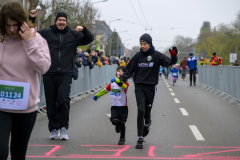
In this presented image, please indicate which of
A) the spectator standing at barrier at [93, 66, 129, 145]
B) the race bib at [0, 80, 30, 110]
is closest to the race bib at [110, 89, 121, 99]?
the spectator standing at barrier at [93, 66, 129, 145]

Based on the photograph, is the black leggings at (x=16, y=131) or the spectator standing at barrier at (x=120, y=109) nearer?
the black leggings at (x=16, y=131)

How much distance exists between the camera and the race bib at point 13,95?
3076 mm

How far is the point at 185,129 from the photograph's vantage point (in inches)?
300

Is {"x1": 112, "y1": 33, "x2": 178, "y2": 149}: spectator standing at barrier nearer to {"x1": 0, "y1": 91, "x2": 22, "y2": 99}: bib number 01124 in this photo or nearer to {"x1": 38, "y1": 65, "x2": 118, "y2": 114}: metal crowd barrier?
{"x1": 0, "y1": 91, "x2": 22, "y2": 99}: bib number 01124

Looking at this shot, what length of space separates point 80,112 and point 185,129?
138 inches

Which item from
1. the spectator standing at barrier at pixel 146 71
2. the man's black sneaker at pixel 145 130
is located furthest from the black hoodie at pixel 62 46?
the man's black sneaker at pixel 145 130

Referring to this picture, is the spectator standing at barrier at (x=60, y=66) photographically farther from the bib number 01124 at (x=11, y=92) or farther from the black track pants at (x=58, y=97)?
the bib number 01124 at (x=11, y=92)

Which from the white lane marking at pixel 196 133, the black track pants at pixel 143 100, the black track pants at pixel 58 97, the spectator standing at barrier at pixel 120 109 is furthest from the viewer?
the white lane marking at pixel 196 133

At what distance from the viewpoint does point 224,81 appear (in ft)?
50.0

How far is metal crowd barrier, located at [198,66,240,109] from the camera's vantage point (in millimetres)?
12680

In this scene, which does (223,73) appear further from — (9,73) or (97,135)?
(9,73)

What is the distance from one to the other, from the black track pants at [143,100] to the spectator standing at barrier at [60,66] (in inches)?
45.4

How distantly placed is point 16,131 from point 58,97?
3092 mm

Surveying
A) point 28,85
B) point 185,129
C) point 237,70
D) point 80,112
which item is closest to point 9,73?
point 28,85
